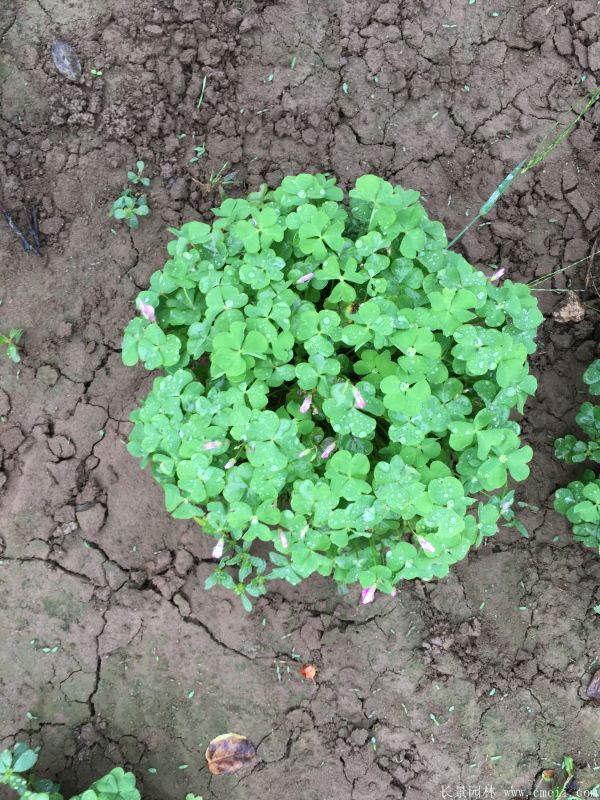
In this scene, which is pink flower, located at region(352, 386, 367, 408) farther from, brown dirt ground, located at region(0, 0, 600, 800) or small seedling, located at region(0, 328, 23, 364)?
small seedling, located at region(0, 328, 23, 364)

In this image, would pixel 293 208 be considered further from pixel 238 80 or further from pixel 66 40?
pixel 66 40

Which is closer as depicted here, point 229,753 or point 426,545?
point 426,545

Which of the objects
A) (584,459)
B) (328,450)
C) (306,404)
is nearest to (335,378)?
(306,404)

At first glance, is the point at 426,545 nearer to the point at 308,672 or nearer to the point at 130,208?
the point at 308,672

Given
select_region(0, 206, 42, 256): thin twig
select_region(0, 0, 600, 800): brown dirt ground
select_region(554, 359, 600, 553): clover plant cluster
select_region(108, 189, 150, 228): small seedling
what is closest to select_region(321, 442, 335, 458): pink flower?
select_region(0, 0, 600, 800): brown dirt ground

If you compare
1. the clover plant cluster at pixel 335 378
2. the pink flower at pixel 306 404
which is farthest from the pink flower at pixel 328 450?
the pink flower at pixel 306 404

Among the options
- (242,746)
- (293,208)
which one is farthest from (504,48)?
(242,746)
